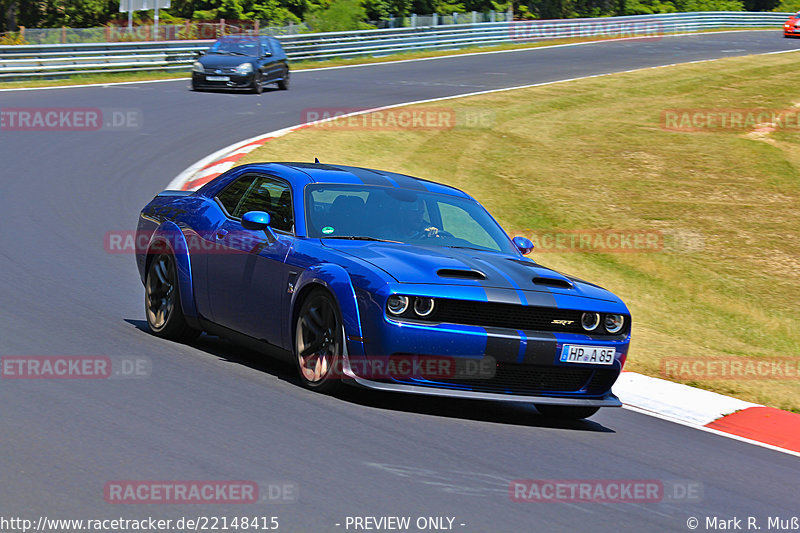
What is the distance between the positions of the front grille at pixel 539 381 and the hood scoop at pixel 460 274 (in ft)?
1.87

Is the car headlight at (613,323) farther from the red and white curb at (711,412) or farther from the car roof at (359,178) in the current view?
the car roof at (359,178)

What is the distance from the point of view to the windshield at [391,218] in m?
7.70

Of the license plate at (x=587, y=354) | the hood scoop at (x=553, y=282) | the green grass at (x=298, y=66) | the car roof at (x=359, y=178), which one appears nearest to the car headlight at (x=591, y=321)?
the license plate at (x=587, y=354)

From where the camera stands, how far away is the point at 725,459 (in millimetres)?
6891

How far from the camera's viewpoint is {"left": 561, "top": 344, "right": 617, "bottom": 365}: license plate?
6969 mm

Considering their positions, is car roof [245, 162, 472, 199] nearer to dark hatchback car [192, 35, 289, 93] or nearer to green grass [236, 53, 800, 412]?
green grass [236, 53, 800, 412]

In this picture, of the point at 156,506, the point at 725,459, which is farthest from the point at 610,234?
the point at 156,506

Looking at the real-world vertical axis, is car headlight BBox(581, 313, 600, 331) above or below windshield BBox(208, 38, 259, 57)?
below

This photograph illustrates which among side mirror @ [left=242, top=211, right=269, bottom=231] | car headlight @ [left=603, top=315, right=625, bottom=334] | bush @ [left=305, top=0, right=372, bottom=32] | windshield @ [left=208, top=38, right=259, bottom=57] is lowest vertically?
car headlight @ [left=603, top=315, right=625, bottom=334]

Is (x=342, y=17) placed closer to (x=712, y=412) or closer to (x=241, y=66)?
(x=241, y=66)

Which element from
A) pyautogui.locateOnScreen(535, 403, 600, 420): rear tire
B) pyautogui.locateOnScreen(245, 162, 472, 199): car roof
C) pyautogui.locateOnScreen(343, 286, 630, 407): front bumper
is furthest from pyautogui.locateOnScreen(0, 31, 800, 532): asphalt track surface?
pyautogui.locateOnScreen(245, 162, 472, 199): car roof

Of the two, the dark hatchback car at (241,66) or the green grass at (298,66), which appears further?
the green grass at (298,66)

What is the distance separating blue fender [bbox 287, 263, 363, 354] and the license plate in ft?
4.26

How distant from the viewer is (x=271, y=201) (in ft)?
26.6
